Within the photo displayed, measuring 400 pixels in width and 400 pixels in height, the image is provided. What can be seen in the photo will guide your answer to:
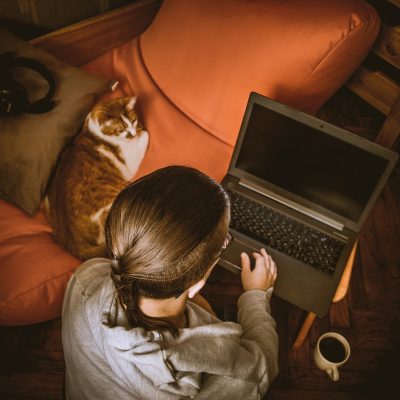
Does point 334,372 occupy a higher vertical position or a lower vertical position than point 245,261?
lower

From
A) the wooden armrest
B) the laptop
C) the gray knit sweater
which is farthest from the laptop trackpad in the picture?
the wooden armrest

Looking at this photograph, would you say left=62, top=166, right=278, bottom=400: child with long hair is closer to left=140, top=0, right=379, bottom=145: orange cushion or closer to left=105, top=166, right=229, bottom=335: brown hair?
left=105, top=166, right=229, bottom=335: brown hair

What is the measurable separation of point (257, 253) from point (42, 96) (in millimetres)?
872

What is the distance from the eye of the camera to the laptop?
100 cm

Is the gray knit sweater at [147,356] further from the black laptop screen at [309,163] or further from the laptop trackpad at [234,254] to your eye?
the black laptop screen at [309,163]

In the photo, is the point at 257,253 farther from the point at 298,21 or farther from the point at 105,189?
the point at 298,21

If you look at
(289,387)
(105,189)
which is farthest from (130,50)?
(289,387)

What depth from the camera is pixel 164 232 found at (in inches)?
25.1

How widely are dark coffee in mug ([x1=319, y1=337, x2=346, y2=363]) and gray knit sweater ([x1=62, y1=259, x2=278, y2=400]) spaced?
0.49 metres

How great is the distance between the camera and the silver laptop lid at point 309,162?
0.97m

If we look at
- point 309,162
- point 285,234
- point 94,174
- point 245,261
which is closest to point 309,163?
point 309,162

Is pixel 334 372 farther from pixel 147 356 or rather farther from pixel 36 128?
pixel 36 128

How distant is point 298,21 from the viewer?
112 cm

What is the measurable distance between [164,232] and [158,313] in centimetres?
23
